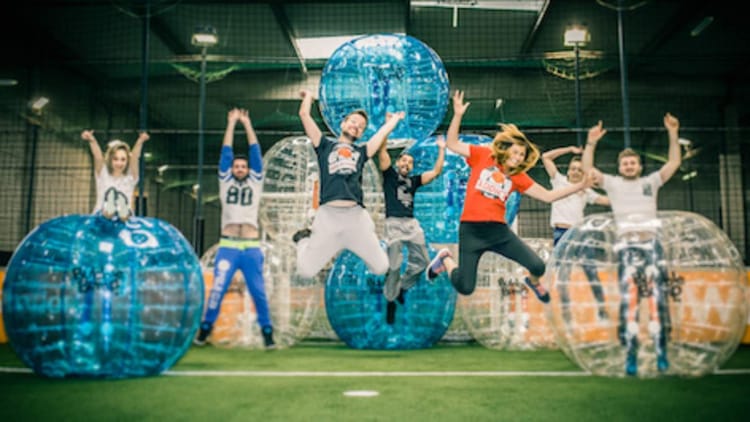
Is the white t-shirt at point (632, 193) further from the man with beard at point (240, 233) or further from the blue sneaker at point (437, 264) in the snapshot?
the man with beard at point (240, 233)

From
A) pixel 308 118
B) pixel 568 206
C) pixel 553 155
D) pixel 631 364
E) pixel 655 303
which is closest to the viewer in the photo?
pixel 655 303

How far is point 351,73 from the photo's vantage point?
207 inches

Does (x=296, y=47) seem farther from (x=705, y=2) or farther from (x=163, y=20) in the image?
(x=705, y=2)

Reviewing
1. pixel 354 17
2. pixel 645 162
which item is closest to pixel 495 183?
pixel 354 17

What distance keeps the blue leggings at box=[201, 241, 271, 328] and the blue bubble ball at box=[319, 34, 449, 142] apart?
4.48 ft

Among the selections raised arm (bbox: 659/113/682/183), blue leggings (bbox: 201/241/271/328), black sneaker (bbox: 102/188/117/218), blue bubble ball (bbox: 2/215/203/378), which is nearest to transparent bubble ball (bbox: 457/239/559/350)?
raised arm (bbox: 659/113/682/183)

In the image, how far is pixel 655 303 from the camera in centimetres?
358

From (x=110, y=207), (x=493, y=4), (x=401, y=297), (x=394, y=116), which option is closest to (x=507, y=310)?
(x=401, y=297)

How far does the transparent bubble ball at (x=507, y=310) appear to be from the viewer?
5.61m

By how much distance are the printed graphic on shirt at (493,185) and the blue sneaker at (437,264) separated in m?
0.59

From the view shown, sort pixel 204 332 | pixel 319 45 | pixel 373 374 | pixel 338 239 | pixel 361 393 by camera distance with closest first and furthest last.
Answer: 1. pixel 361 393
2. pixel 373 374
3. pixel 338 239
4. pixel 204 332
5. pixel 319 45

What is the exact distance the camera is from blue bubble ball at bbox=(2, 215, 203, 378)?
3578 mm

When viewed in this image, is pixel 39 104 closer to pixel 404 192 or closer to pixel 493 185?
pixel 404 192

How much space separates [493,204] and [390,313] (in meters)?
1.41
